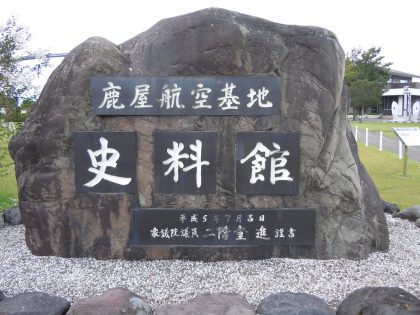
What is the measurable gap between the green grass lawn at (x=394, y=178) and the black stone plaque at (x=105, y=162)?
5.72 meters

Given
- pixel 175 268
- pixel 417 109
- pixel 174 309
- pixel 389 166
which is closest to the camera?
pixel 174 309

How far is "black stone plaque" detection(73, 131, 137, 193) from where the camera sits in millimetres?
4652

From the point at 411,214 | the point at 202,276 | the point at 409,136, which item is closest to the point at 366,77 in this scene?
the point at 409,136

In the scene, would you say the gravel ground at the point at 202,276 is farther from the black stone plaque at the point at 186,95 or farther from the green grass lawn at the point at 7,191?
the green grass lawn at the point at 7,191

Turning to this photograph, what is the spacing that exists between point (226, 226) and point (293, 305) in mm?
1428

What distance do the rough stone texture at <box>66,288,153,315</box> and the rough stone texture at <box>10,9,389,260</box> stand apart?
1181 millimetres

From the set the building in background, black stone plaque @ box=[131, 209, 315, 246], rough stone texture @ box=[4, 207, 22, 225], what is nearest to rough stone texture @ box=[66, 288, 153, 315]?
black stone plaque @ box=[131, 209, 315, 246]

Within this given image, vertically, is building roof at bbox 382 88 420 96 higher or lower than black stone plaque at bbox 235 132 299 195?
higher

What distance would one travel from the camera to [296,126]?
4625 millimetres

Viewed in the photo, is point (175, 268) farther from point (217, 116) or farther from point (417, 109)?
point (417, 109)

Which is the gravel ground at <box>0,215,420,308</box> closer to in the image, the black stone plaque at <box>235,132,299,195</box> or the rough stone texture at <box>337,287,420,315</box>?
the rough stone texture at <box>337,287,420,315</box>

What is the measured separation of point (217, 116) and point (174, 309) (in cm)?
217

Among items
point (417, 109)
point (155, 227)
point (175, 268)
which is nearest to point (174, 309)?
point (175, 268)

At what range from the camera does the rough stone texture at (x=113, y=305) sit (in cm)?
336
